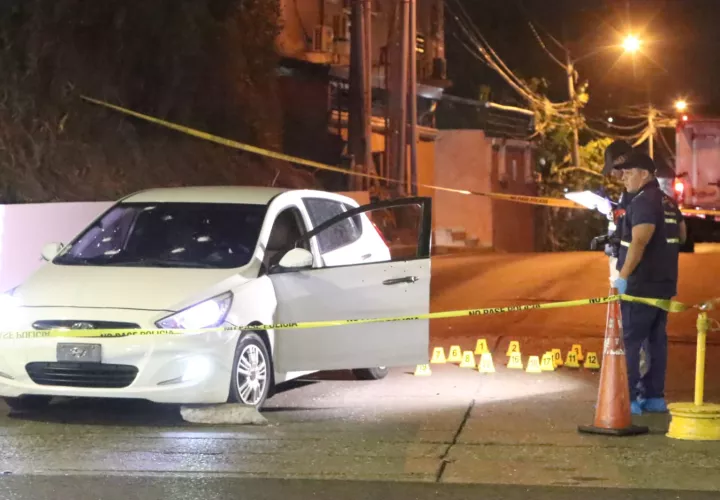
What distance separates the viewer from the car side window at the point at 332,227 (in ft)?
30.7

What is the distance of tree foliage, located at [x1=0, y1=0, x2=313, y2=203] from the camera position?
13.3m

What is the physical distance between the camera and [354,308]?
8.58 m

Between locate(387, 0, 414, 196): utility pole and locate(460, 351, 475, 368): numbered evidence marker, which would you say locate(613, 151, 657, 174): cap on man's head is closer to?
locate(460, 351, 475, 368): numbered evidence marker

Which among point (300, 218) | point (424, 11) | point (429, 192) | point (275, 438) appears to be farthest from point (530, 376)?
point (424, 11)

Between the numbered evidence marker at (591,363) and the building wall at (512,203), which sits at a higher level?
the building wall at (512,203)

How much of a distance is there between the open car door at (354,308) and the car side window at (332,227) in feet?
1.98

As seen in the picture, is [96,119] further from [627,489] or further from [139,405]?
[627,489]

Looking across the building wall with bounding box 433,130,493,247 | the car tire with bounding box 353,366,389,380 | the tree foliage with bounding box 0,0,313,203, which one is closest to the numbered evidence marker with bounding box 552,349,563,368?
the car tire with bounding box 353,366,389,380

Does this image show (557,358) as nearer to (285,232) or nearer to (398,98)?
(285,232)

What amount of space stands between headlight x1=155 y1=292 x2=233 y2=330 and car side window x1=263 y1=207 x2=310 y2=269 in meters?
0.79

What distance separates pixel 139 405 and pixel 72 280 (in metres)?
1.21

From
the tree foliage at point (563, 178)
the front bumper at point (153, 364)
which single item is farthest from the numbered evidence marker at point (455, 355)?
the tree foliage at point (563, 178)

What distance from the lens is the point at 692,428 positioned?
7.23 m

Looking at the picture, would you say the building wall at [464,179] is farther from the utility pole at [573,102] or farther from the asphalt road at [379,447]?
the asphalt road at [379,447]
